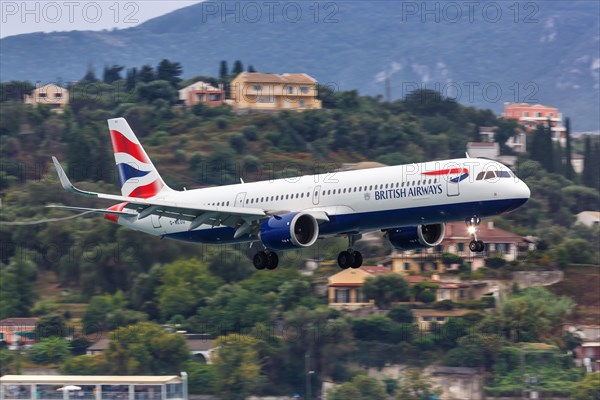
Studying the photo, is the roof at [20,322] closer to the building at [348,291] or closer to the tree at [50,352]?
the tree at [50,352]

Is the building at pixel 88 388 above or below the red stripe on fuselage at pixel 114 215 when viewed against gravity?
below

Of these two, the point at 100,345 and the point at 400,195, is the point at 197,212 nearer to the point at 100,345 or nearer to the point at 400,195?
the point at 400,195

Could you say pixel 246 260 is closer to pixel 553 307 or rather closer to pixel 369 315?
pixel 369 315

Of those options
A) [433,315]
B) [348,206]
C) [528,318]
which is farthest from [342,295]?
[348,206]

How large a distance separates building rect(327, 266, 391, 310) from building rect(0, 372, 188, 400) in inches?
1362

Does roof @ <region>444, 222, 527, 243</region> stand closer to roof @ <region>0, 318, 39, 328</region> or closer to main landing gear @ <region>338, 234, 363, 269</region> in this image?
roof @ <region>0, 318, 39, 328</region>

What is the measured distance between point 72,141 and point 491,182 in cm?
14381

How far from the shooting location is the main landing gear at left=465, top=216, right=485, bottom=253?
161 ft

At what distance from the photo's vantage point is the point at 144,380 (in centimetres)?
10031

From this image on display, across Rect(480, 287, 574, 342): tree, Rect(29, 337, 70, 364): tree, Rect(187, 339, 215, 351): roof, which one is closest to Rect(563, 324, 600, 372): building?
Rect(480, 287, 574, 342): tree

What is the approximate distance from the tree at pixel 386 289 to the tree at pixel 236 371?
21.4m

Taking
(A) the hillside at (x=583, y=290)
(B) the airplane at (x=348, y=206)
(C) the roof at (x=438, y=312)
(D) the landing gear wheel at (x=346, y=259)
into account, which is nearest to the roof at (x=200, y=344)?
(C) the roof at (x=438, y=312)

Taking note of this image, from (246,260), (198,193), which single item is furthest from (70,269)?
(198,193)

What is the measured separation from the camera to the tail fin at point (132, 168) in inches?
2601
